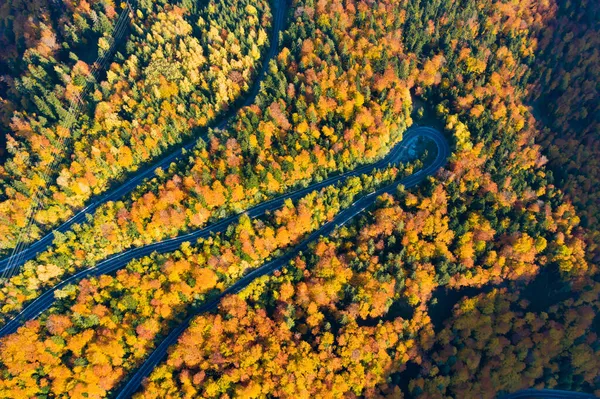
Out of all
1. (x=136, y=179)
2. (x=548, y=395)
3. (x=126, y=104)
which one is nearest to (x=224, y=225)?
(x=136, y=179)

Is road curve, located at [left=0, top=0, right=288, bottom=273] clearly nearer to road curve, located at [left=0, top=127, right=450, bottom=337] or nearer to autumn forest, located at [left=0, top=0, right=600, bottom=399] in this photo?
autumn forest, located at [left=0, top=0, right=600, bottom=399]

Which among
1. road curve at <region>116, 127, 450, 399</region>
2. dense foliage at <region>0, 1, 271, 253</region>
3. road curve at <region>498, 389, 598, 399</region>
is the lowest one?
road curve at <region>498, 389, 598, 399</region>

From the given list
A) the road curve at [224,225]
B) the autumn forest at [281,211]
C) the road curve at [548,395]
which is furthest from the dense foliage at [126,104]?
the road curve at [548,395]

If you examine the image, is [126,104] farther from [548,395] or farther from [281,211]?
[548,395]

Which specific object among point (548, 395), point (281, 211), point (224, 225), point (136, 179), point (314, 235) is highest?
point (136, 179)

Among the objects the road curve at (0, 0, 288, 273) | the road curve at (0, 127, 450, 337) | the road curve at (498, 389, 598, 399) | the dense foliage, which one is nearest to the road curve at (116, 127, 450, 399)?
the road curve at (0, 127, 450, 337)
